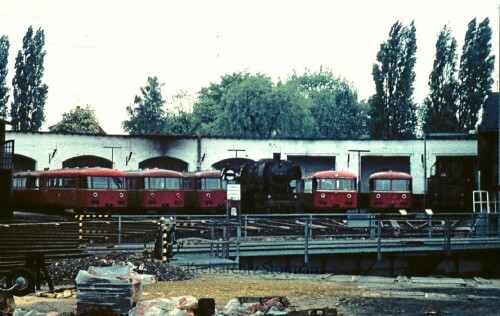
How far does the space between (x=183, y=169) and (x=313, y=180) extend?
14.4 m

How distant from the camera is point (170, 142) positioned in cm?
5131

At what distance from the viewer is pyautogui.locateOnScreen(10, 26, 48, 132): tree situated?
6028 cm

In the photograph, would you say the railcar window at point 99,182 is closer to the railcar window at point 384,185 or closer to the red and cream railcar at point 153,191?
the red and cream railcar at point 153,191

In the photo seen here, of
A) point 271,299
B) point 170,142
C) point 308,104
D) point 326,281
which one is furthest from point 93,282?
point 308,104

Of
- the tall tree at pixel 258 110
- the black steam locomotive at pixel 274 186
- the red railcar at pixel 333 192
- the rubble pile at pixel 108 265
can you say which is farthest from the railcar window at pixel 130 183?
the tall tree at pixel 258 110

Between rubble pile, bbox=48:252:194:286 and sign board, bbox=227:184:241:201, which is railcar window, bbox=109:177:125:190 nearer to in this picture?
sign board, bbox=227:184:241:201

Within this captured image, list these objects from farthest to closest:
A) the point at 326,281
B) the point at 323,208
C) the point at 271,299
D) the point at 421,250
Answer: the point at 323,208
the point at 421,250
the point at 326,281
the point at 271,299

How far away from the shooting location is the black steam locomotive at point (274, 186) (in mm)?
39688

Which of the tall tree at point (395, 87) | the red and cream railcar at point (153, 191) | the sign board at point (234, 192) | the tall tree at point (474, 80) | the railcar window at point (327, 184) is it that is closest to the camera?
the sign board at point (234, 192)

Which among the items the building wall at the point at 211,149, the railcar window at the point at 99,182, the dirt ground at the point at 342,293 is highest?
the building wall at the point at 211,149

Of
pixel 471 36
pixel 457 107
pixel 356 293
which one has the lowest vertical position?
pixel 356 293

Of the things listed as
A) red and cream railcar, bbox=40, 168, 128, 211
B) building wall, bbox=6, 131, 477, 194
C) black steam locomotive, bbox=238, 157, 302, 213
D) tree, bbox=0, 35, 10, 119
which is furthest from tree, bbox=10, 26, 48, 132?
black steam locomotive, bbox=238, 157, 302, 213

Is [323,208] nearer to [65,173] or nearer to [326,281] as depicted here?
[65,173]

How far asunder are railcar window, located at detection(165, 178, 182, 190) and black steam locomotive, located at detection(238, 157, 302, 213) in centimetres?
380
